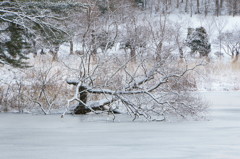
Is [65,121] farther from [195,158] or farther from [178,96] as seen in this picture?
[195,158]

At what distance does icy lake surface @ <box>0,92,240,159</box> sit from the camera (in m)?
9.73

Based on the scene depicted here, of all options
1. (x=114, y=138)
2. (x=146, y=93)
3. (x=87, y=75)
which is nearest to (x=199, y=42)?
(x=87, y=75)

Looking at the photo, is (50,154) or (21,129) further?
(21,129)

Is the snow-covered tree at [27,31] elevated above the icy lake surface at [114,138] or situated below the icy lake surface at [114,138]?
above

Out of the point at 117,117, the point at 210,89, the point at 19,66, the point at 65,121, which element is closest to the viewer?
the point at 65,121

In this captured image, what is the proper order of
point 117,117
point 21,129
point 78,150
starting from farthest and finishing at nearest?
point 117,117
point 21,129
point 78,150

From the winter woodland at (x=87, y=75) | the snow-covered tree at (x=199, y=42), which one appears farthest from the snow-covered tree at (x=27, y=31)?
the snow-covered tree at (x=199, y=42)

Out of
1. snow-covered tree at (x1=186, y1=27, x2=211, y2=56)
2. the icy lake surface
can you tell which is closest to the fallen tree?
the icy lake surface

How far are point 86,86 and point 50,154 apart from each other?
7218 mm

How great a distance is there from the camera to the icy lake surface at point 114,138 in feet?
31.9

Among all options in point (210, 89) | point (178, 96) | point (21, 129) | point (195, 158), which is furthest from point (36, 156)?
point (210, 89)

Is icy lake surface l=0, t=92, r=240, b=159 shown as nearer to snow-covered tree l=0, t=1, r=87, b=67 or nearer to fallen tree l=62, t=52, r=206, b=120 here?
fallen tree l=62, t=52, r=206, b=120

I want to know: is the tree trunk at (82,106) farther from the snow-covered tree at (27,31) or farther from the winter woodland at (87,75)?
the snow-covered tree at (27,31)

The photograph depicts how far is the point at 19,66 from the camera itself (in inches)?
716
